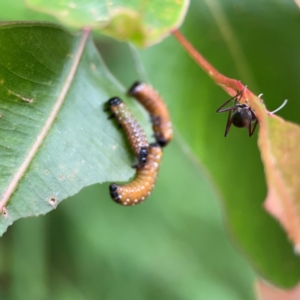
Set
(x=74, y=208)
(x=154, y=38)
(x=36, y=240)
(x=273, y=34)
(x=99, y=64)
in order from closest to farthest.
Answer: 1. (x=154, y=38)
2. (x=99, y=64)
3. (x=273, y=34)
4. (x=36, y=240)
5. (x=74, y=208)

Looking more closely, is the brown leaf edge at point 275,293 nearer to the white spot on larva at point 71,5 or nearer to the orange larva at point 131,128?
the orange larva at point 131,128

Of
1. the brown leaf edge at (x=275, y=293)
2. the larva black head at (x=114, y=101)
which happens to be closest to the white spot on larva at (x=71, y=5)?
the larva black head at (x=114, y=101)

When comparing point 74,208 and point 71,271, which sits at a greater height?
point 74,208

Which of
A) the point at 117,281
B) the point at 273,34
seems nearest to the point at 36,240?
the point at 117,281

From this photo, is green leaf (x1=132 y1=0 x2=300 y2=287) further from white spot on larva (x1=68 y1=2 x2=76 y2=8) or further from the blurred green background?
white spot on larva (x1=68 y1=2 x2=76 y2=8)

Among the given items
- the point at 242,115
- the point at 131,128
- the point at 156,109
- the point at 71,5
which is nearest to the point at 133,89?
the point at 156,109

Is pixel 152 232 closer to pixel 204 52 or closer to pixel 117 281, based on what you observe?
pixel 117 281
